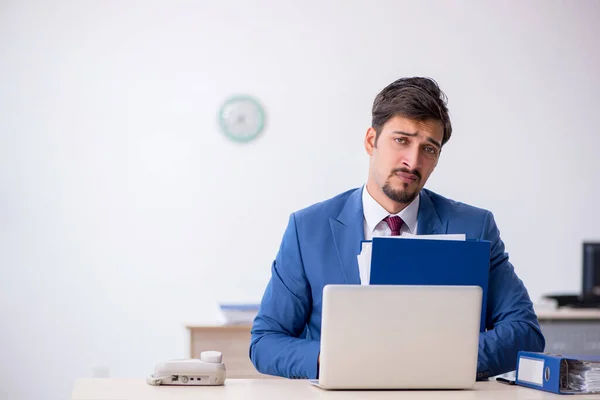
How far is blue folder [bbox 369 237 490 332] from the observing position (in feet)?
6.08

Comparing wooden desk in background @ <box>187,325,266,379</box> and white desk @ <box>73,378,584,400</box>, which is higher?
white desk @ <box>73,378,584,400</box>

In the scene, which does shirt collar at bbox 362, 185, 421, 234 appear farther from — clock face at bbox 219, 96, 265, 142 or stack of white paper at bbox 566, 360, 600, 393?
clock face at bbox 219, 96, 265, 142

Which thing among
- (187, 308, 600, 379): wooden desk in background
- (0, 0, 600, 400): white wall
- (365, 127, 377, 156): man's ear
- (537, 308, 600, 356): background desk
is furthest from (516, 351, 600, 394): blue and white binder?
(0, 0, 600, 400): white wall

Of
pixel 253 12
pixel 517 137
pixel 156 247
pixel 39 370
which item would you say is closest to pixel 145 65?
pixel 253 12

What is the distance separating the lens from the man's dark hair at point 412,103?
235 cm

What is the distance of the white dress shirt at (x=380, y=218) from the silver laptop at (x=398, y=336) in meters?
0.73

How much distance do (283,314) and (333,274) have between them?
194mm

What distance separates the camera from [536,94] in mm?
5695

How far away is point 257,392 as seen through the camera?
1762mm

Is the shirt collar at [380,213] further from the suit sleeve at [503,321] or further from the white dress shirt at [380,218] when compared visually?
the suit sleeve at [503,321]

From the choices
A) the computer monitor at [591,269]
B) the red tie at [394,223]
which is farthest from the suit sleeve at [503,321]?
the computer monitor at [591,269]

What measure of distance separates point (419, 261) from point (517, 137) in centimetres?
402

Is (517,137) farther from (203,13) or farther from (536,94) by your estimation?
(203,13)

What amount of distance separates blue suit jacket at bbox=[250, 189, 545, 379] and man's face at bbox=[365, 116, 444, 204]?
136 mm
